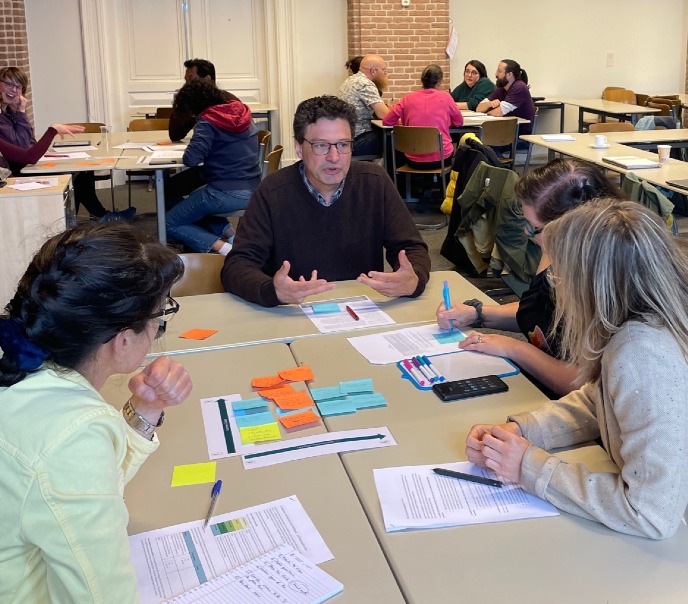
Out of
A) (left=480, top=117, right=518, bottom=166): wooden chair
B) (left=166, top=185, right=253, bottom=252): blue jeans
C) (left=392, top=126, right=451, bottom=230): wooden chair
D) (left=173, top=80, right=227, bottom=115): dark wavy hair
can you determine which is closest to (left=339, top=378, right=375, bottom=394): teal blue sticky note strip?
(left=166, top=185, right=253, bottom=252): blue jeans

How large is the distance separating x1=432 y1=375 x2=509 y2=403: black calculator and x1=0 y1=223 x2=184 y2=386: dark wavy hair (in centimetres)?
87

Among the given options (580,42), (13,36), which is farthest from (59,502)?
(580,42)

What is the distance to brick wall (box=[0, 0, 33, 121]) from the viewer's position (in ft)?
24.5

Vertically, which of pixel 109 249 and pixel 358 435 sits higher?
pixel 109 249

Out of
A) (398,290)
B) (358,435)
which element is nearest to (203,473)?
(358,435)

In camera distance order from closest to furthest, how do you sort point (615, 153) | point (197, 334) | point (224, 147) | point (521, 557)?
point (521, 557) → point (197, 334) → point (224, 147) → point (615, 153)

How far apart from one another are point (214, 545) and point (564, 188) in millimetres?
1476

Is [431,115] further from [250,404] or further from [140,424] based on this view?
[140,424]

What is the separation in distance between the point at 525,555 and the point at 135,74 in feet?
27.5

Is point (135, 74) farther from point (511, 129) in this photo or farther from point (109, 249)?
point (109, 249)

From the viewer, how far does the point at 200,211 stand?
5555 mm

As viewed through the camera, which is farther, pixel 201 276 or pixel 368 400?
pixel 201 276

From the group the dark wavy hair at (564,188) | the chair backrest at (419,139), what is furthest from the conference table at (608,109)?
the dark wavy hair at (564,188)

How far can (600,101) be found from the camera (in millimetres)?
9523
